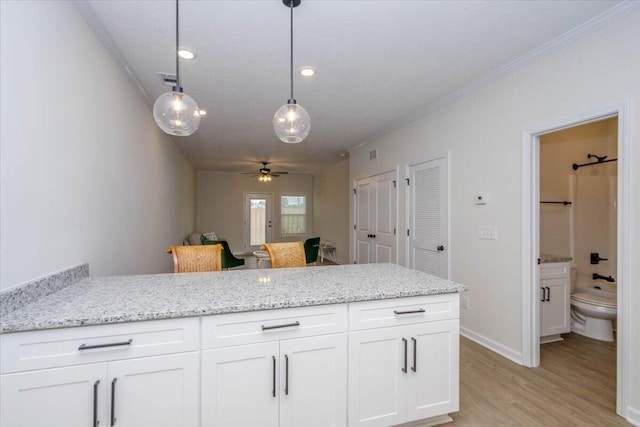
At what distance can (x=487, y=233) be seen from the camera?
3.00m

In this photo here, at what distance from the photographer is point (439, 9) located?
195 cm

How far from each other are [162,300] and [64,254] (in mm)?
827

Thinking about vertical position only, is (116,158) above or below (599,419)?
above

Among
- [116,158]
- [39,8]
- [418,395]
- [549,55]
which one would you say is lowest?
[418,395]

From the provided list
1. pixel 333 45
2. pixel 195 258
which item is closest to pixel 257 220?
pixel 195 258

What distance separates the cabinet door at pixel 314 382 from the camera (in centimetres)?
154

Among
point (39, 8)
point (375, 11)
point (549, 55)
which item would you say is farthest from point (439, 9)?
point (39, 8)

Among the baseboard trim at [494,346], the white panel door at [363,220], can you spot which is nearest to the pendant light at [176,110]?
the baseboard trim at [494,346]

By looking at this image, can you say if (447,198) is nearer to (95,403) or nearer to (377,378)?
(377,378)

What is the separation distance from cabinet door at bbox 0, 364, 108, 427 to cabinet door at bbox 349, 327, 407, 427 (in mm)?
1173

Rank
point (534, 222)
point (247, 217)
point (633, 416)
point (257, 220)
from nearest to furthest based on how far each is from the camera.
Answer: point (633, 416) < point (534, 222) < point (247, 217) < point (257, 220)

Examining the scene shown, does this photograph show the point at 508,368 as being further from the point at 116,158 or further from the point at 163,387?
the point at 116,158

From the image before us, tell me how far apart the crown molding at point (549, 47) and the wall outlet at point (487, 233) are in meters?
1.42

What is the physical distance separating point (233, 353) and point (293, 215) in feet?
28.3
